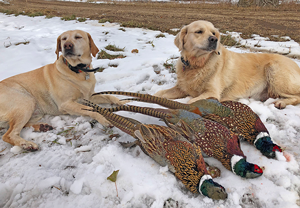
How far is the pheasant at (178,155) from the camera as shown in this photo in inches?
53.5

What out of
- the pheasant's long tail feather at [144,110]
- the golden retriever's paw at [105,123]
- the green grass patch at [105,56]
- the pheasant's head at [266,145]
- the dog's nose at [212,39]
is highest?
the dog's nose at [212,39]

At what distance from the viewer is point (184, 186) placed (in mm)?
1499

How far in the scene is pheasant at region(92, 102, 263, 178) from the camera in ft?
4.87

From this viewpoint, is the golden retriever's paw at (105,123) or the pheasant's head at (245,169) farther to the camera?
the golden retriever's paw at (105,123)

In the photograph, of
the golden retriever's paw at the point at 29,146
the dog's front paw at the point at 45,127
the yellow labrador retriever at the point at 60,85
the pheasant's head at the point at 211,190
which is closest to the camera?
the pheasant's head at the point at 211,190

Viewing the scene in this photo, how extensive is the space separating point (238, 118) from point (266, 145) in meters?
0.35

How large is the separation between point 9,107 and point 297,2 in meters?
18.2

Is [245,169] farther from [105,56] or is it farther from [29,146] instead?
[105,56]

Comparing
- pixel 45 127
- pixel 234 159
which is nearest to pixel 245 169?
pixel 234 159

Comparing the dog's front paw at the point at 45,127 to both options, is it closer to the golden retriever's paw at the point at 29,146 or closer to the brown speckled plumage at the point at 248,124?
the golden retriever's paw at the point at 29,146

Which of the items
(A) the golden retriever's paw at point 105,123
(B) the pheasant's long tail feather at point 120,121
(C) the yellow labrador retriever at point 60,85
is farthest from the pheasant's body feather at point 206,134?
(C) the yellow labrador retriever at point 60,85

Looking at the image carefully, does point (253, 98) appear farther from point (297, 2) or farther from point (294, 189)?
point (297, 2)

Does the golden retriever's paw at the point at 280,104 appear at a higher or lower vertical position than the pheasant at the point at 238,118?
lower

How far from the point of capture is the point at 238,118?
188cm
